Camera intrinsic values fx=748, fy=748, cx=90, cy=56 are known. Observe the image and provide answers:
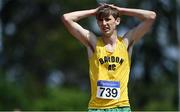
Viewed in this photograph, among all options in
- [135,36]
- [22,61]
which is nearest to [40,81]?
[22,61]

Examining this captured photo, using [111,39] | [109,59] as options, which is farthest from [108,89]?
[111,39]

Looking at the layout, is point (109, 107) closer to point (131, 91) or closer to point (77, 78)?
point (131, 91)

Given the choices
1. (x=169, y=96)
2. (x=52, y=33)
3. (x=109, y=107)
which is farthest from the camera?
(x=52, y=33)

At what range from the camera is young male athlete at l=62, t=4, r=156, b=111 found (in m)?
7.88

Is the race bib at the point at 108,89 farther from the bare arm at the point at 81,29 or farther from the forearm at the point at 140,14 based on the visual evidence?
the forearm at the point at 140,14

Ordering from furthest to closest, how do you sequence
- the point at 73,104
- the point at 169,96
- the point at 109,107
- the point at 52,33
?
1. the point at 52,33
2. the point at 169,96
3. the point at 73,104
4. the point at 109,107

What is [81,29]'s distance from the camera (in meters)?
Answer: 8.16

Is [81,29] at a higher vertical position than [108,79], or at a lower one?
higher

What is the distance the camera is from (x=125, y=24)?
155 ft

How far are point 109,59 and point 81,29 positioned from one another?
1.66 ft

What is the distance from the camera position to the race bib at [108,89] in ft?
25.7

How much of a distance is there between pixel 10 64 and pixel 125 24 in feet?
25.6

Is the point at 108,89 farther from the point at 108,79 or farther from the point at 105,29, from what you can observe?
the point at 105,29

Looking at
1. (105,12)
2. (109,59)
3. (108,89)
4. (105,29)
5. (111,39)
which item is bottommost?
(108,89)
